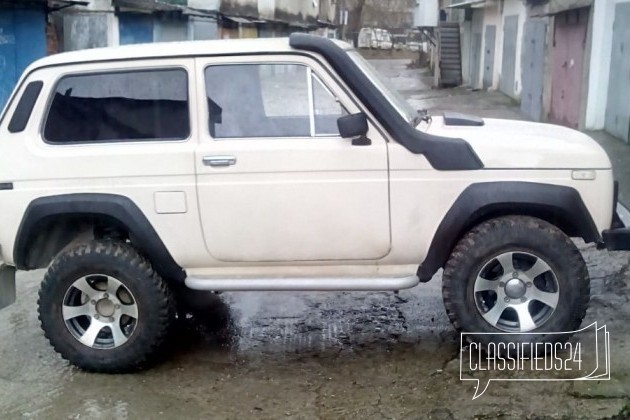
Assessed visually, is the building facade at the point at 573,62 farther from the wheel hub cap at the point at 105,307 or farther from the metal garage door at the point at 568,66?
the wheel hub cap at the point at 105,307

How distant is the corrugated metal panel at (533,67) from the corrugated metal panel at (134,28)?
1105 centimetres

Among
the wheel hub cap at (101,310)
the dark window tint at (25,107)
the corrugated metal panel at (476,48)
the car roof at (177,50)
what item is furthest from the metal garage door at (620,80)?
the corrugated metal panel at (476,48)

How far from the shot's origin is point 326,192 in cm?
480

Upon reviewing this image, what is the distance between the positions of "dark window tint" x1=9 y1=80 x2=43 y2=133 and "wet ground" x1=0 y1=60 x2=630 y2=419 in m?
1.51

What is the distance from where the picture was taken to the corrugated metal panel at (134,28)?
23594 mm

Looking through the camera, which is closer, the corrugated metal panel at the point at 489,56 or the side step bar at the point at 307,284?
the side step bar at the point at 307,284

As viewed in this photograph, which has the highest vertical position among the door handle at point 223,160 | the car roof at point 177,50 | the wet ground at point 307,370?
the car roof at point 177,50

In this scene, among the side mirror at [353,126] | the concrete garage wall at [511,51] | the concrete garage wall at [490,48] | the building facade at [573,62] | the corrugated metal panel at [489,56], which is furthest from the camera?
the corrugated metal panel at [489,56]

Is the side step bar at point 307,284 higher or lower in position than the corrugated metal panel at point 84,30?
lower

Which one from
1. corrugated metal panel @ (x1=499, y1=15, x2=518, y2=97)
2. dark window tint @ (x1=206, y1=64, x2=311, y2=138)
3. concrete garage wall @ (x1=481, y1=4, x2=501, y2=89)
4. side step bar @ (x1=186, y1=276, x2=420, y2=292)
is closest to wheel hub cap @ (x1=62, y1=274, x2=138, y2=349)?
side step bar @ (x1=186, y1=276, x2=420, y2=292)

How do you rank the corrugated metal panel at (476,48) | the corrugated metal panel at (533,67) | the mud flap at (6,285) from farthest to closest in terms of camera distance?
the corrugated metal panel at (476,48)
the corrugated metal panel at (533,67)
the mud flap at (6,285)

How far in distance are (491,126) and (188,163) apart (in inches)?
75.1

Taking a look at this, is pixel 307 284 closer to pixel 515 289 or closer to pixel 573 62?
pixel 515 289

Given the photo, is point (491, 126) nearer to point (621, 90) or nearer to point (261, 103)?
point (261, 103)
